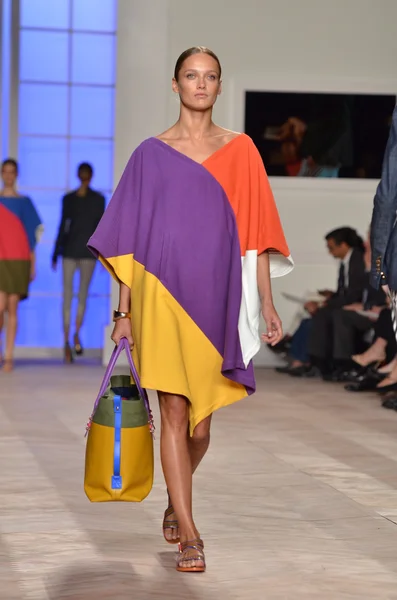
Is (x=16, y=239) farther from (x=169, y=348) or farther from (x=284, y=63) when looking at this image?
(x=169, y=348)

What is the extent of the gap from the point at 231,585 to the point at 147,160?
1206mm

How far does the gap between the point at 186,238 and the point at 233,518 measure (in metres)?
1.20

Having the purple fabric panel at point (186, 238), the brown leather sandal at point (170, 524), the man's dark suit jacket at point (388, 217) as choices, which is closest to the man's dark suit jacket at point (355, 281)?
the man's dark suit jacket at point (388, 217)

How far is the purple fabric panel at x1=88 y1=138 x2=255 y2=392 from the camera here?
3.29 m

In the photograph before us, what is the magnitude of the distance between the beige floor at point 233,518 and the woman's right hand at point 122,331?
65 centimetres

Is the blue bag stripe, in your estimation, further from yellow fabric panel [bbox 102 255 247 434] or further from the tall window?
the tall window

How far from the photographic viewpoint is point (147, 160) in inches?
131

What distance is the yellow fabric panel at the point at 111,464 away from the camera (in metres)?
3.27

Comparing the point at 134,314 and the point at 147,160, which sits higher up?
the point at 147,160

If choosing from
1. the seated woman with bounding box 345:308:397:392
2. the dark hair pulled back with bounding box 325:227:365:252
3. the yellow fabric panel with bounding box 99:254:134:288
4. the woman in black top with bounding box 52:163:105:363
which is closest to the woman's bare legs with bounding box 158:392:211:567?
A: the yellow fabric panel with bounding box 99:254:134:288

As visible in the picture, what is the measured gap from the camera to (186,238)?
3.28 m

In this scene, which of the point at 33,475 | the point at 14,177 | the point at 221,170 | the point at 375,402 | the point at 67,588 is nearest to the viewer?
the point at 67,588

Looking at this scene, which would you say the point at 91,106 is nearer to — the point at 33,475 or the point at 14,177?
the point at 14,177

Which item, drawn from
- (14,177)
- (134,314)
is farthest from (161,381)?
(14,177)
